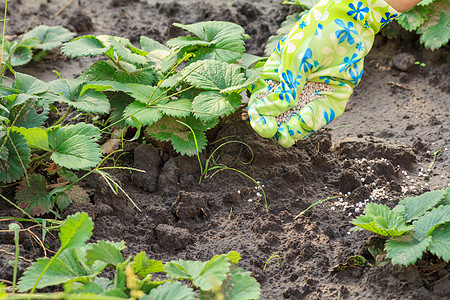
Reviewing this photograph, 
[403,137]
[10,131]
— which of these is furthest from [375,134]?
[10,131]

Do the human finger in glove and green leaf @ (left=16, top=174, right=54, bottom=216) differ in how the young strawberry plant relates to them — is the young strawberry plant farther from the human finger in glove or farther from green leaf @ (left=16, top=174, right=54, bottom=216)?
green leaf @ (left=16, top=174, right=54, bottom=216)

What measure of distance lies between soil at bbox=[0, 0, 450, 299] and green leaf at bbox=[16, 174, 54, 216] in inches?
2.2

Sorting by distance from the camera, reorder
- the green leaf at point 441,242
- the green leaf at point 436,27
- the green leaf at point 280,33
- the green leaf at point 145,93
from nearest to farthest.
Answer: the green leaf at point 441,242
the green leaf at point 145,93
the green leaf at point 436,27
the green leaf at point 280,33

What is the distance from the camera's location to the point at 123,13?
3.85m

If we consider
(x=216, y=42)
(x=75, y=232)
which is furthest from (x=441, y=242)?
(x=216, y=42)

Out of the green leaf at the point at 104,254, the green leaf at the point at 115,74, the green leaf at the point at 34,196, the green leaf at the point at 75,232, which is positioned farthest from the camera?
the green leaf at the point at 115,74

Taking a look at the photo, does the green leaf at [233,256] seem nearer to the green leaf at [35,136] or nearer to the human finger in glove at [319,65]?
the human finger in glove at [319,65]

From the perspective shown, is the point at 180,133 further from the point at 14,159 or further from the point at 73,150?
the point at 14,159

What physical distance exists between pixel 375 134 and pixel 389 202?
688 millimetres

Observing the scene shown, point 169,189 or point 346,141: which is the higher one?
point 346,141

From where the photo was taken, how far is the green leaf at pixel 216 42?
243 centimetres

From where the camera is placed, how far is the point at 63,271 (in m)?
1.48

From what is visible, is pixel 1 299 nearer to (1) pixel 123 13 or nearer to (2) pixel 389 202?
(2) pixel 389 202

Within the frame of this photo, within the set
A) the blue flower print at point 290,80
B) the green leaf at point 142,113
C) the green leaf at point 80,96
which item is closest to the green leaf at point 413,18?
the blue flower print at point 290,80
